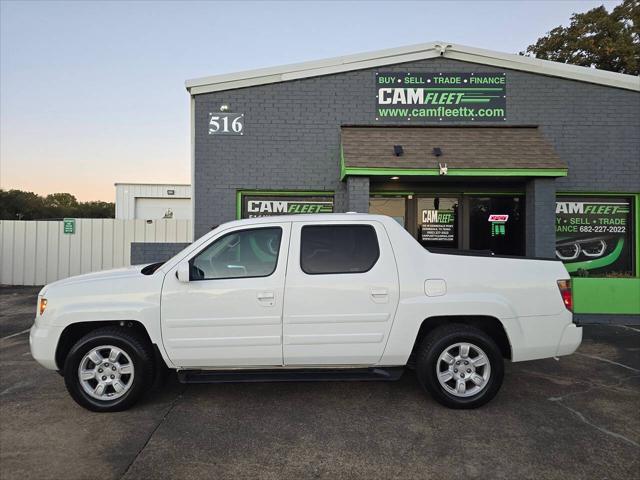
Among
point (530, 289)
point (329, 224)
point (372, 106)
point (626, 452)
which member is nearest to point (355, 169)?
point (372, 106)

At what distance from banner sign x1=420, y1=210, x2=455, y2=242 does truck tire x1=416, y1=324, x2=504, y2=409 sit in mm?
5873

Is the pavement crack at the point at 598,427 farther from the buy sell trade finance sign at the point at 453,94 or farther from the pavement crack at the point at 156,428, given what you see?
the buy sell trade finance sign at the point at 453,94

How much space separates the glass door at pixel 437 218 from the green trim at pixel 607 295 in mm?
2663

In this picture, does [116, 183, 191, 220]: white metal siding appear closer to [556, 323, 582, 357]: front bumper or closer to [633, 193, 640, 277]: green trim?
[633, 193, 640, 277]: green trim

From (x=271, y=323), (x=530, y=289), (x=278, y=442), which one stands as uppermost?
(x=530, y=289)

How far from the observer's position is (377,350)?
4020 mm

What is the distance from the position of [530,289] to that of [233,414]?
3170 millimetres

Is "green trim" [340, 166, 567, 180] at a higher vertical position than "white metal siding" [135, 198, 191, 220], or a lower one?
lower

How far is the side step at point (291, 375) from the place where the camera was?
13.1ft

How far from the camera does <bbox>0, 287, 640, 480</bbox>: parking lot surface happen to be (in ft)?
9.97

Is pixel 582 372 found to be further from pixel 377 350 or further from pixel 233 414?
pixel 233 414

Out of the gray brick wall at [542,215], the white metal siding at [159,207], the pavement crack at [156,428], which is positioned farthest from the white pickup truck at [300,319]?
the white metal siding at [159,207]

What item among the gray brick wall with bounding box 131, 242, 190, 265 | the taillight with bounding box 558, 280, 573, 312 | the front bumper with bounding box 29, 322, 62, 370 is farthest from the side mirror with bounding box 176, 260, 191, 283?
the gray brick wall with bounding box 131, 242, 190, 265

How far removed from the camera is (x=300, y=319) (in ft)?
A: 13.0
